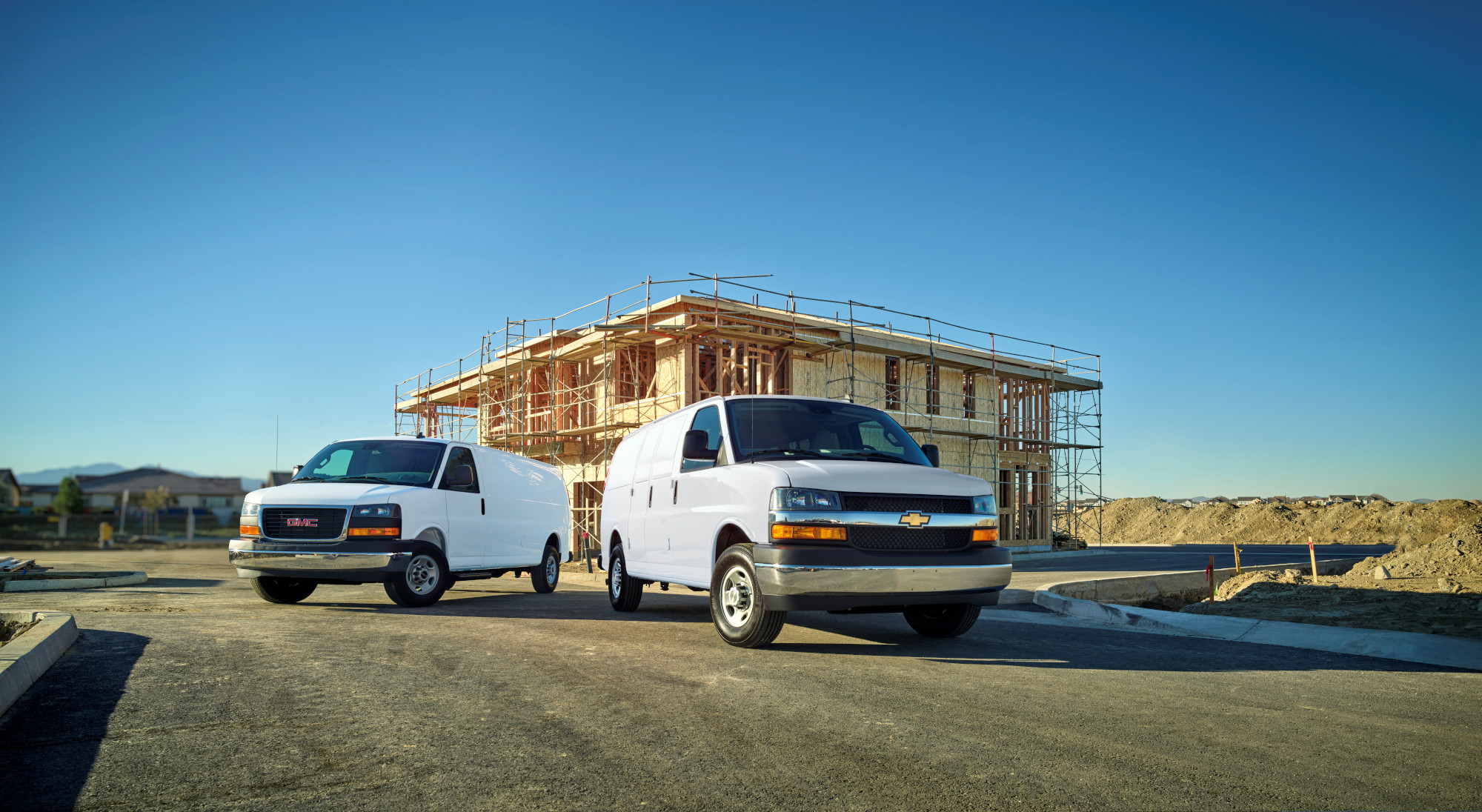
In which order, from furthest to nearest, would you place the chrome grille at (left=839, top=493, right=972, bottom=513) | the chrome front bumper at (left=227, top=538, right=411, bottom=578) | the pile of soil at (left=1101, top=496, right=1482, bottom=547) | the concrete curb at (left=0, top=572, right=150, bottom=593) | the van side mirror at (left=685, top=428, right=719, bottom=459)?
the pile of soil at (left=1101, top=496, right=1482, bottom=547)
the concrete curb at (left=0, top=572, right=150, bottom=593)
the chrome front bumper at (left=227, top=538, right=411, bottom=578)
the van side mirror at (left=685, top=428, right=719, bottom=459)
the chrome grille at (left=839, top=493, right=972, bottom=513)

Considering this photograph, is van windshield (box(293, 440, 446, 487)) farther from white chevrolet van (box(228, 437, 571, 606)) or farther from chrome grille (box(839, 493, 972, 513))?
chrome grille (box(839, 493, 972, 513))

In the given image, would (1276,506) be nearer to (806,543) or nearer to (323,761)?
(806,543)

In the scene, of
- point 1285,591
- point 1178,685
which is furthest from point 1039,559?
point 1178,685

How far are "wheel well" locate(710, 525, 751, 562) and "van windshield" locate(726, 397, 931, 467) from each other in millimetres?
594

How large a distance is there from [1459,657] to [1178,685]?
279 centimetres

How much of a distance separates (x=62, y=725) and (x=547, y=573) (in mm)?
8817

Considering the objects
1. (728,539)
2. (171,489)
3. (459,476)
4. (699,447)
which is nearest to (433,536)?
(459,476)

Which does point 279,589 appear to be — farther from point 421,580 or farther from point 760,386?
point 760,386

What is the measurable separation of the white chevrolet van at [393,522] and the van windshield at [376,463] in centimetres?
1

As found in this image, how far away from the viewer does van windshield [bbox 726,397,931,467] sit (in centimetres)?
765

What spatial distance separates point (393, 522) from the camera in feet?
32.2

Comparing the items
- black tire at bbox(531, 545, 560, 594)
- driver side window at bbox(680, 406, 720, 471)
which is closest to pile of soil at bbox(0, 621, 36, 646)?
driver side window at bbox(680, 406, 720, 471)

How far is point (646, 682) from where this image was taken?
17.9 feet

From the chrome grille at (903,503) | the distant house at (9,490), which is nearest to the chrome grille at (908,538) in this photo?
the chrome grille at (903,503)
